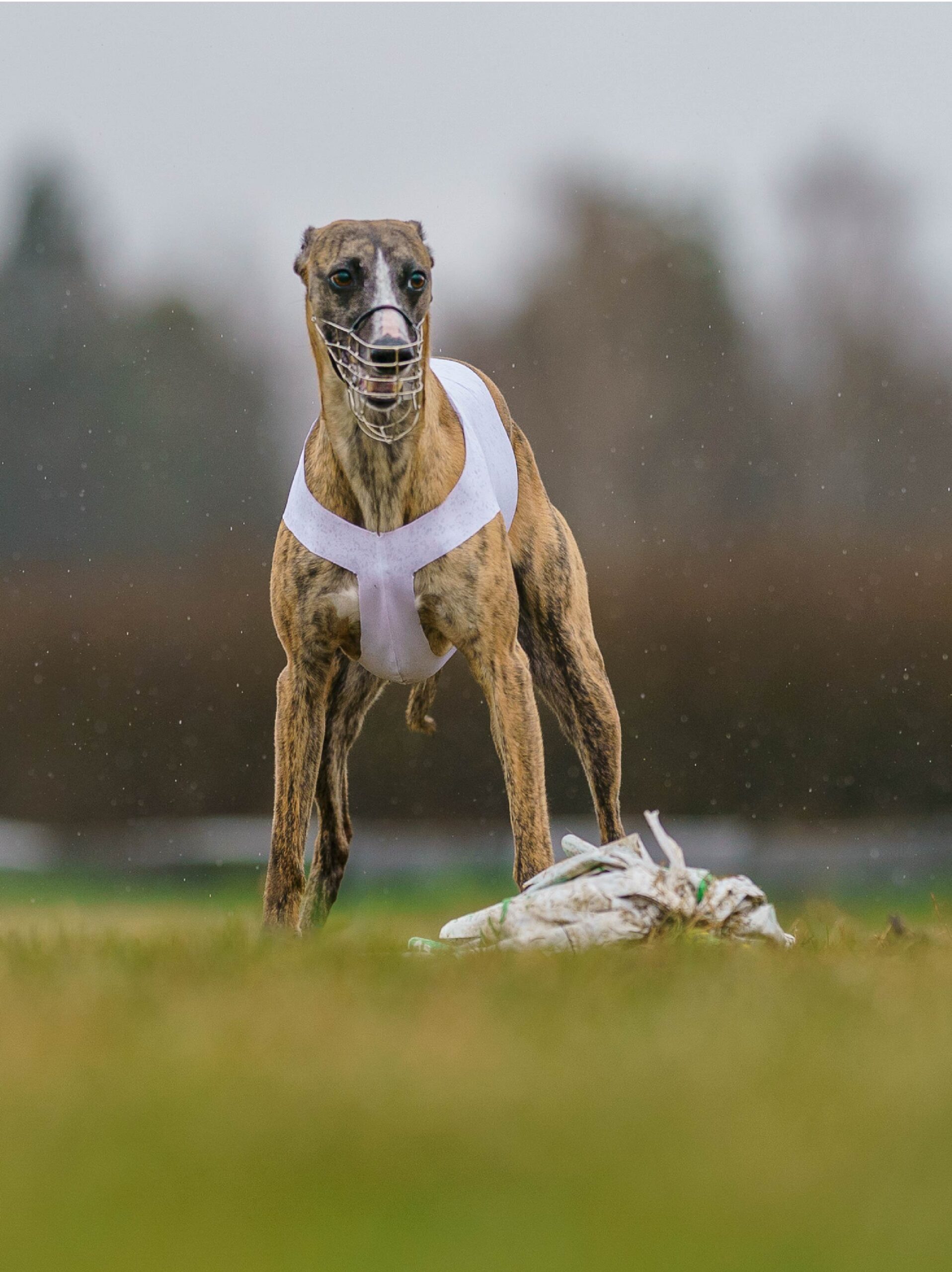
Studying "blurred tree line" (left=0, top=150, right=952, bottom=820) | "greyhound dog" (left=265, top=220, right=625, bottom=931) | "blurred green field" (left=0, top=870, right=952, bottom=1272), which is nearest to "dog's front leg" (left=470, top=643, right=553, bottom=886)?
"greyhound dog" (left=265, top=220, right=625, bottom=931)

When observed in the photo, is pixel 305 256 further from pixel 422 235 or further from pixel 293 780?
pixel 293 780

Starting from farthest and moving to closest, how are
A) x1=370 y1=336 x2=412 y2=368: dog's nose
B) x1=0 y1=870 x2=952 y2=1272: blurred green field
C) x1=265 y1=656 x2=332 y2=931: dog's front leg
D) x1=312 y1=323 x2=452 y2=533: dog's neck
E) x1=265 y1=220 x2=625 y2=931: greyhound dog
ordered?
x1=265 y1=656 x2=332 y2=931: dog's front leg, x1=312 y1=323 x2=452 y2=533: dog's neck, x1=265 y1=220 x2=625 y2=931: greyhound dog, x1=370 y1=336 x2=412 y2=368: dog's nose, x1=0 y1=870 x2=952 y2=1272: blurred green field

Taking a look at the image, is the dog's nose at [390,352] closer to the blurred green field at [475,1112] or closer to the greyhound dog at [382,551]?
the greyhound dog at [382,551]

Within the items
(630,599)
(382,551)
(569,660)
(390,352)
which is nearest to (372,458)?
(382,551)

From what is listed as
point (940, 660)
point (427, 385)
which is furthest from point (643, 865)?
point (940, 660)

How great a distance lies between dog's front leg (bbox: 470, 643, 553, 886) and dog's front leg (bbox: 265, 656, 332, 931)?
0.40m

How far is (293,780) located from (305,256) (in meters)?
1.21

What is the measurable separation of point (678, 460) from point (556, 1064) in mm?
9341

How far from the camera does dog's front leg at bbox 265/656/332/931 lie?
11.9 feet

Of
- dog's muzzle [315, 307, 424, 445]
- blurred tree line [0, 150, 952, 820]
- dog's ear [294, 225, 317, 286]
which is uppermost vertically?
dog's ear [294, 225, 317, 286]

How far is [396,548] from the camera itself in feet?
11.6

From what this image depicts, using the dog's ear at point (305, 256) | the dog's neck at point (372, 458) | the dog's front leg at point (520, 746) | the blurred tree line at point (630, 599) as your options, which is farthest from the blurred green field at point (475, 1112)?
the blurred tree line at point (630, 599)

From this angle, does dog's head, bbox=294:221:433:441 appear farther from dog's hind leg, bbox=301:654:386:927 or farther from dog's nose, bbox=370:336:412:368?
dog's hind leg, bbox=301:654:386:927

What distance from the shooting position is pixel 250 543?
10422 mm
